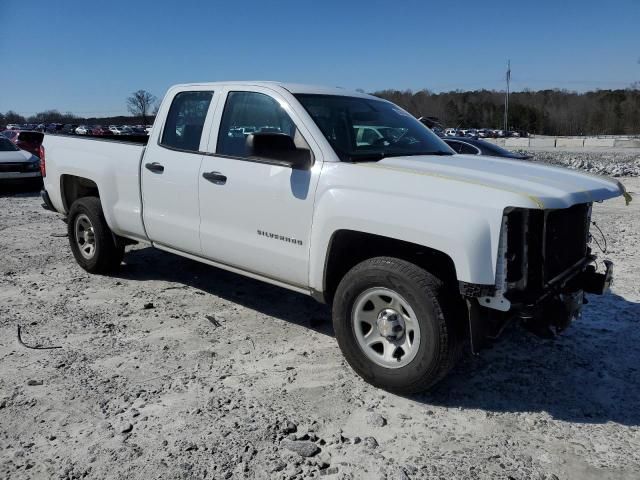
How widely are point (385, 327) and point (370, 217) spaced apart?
72 cm

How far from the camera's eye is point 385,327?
3.55 meters

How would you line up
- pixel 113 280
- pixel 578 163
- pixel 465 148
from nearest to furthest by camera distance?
1. pixel 113 280
2. pixel 465 148
3. pixel 578 163

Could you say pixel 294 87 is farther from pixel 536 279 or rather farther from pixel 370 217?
pixel 536 279

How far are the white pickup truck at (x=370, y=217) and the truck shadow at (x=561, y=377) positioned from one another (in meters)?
0.43

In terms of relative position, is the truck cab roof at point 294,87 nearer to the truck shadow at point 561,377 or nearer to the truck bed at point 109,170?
the truck bed at point 109,170

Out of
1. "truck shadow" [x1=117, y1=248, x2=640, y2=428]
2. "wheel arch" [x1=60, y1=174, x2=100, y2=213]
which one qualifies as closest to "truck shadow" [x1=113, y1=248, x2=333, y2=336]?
"truck shadow" [x1=117, y1=248, x2=640, y2=428]

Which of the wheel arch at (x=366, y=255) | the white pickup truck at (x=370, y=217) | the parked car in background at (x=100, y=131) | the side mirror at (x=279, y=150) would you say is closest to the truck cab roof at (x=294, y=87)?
the white pickup truck at (x=370, y=217)

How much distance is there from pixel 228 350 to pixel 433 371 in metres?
1.69

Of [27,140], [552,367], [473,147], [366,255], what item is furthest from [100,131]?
[552,367]

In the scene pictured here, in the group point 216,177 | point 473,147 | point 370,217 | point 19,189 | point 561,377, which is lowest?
point 561,377

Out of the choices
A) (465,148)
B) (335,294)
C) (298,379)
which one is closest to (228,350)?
(298,379)

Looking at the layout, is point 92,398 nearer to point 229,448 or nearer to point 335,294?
point 229,448

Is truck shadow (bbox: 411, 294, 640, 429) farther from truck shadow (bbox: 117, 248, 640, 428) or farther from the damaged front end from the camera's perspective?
the damaged front end

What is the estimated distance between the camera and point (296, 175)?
12.8 feet
